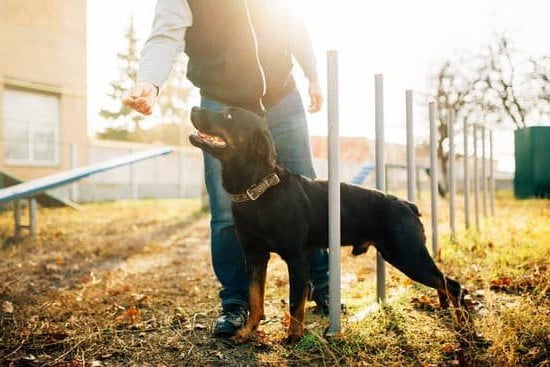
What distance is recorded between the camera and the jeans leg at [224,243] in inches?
113

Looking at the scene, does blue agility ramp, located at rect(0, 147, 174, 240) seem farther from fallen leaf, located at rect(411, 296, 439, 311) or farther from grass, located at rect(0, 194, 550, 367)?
fallen leaf, located at rect(411, 296, 439, 311)

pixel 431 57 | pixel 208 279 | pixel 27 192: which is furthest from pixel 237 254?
pixel 431 57

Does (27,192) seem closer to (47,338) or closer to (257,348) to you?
(47,338)

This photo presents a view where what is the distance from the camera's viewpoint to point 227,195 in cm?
285

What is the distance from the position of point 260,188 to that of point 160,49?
2.84ft

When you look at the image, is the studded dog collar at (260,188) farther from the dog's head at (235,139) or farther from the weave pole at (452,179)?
the weave pole at (452,179)

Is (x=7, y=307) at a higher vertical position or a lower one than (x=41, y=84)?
lower

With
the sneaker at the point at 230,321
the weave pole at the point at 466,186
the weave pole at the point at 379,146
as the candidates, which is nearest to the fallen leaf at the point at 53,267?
the sneaker at the point at 230,321

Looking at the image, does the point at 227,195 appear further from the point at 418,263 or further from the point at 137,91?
the point at 418,263

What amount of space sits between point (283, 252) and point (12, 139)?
33.5ft

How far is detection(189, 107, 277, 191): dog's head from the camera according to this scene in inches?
99.3

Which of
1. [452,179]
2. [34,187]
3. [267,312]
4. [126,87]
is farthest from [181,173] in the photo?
[267,312]

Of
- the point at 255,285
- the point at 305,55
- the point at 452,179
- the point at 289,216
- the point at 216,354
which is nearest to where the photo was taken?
the point at 216,354

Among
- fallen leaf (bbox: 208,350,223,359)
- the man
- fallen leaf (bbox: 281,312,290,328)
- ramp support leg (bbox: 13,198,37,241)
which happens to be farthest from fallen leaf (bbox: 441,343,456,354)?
ramp support leg (bbox: 13,198,37,241)
